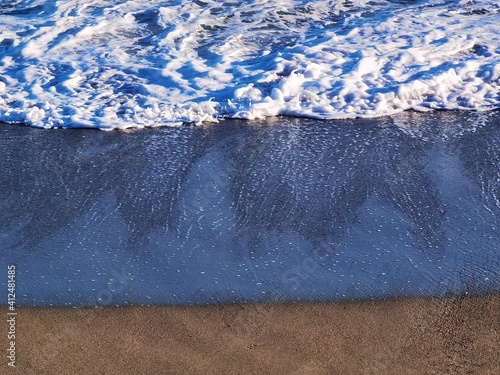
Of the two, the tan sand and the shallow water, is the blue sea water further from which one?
the tan sand

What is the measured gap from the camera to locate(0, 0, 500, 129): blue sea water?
5633 mm

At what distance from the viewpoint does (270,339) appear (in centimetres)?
313

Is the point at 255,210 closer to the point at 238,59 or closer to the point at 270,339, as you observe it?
the point at 270,339

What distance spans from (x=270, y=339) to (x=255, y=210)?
1225mm

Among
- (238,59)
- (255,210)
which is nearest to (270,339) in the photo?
(255,210)

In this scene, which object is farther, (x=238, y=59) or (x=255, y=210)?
(x=238, y=59)

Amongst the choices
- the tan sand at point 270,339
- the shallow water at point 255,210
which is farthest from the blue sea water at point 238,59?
the tan sand at point 270,339

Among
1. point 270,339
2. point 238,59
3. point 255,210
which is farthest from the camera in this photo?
point 238,59

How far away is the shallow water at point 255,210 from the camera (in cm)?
356

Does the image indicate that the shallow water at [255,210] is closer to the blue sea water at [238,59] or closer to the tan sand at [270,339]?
the tan sand at [270,339]

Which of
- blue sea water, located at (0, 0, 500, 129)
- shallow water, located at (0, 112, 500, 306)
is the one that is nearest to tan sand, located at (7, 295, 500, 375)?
shallow water, located at (0, 112, 500, 306)

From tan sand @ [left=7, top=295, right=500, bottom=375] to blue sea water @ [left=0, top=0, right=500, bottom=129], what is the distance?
2417mm

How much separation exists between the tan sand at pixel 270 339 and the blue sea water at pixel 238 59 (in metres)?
2.42

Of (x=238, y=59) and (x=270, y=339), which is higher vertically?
(x=238, y=59)
